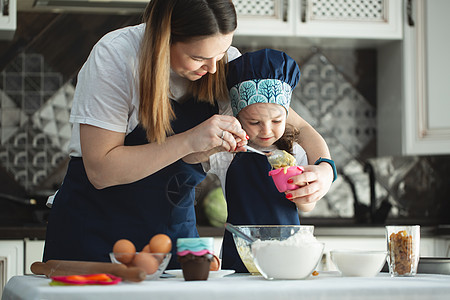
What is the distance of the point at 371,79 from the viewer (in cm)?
352

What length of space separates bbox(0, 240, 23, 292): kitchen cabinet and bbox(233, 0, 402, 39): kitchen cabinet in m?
1.41

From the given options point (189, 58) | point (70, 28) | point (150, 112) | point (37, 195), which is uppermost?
point (70, 28)

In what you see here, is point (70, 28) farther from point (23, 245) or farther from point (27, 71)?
point (23, 245)

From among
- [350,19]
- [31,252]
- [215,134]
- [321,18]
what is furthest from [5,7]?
[215,134]

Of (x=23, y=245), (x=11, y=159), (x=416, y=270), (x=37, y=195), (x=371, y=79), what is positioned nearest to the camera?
(x=416, y=270)

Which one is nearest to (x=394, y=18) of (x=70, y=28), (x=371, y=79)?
(x=371, y=79)

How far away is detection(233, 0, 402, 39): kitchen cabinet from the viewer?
10.2 feet

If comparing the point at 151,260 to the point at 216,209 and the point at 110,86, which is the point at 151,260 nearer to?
the point at 110,86

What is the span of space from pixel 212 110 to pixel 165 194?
27 centimetres

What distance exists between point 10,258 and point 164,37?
159 cm

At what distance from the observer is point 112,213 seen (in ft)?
5.00

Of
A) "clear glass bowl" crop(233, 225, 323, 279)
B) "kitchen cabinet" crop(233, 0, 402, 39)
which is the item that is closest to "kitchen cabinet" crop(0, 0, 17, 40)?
"kitchen cabinet" crop(233, 0, 402, 39)

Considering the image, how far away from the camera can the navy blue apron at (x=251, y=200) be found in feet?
5.47

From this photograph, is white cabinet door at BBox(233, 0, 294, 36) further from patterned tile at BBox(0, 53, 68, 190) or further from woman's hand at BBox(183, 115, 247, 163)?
woman's hand at BBox(183, 115, 247, 163)
